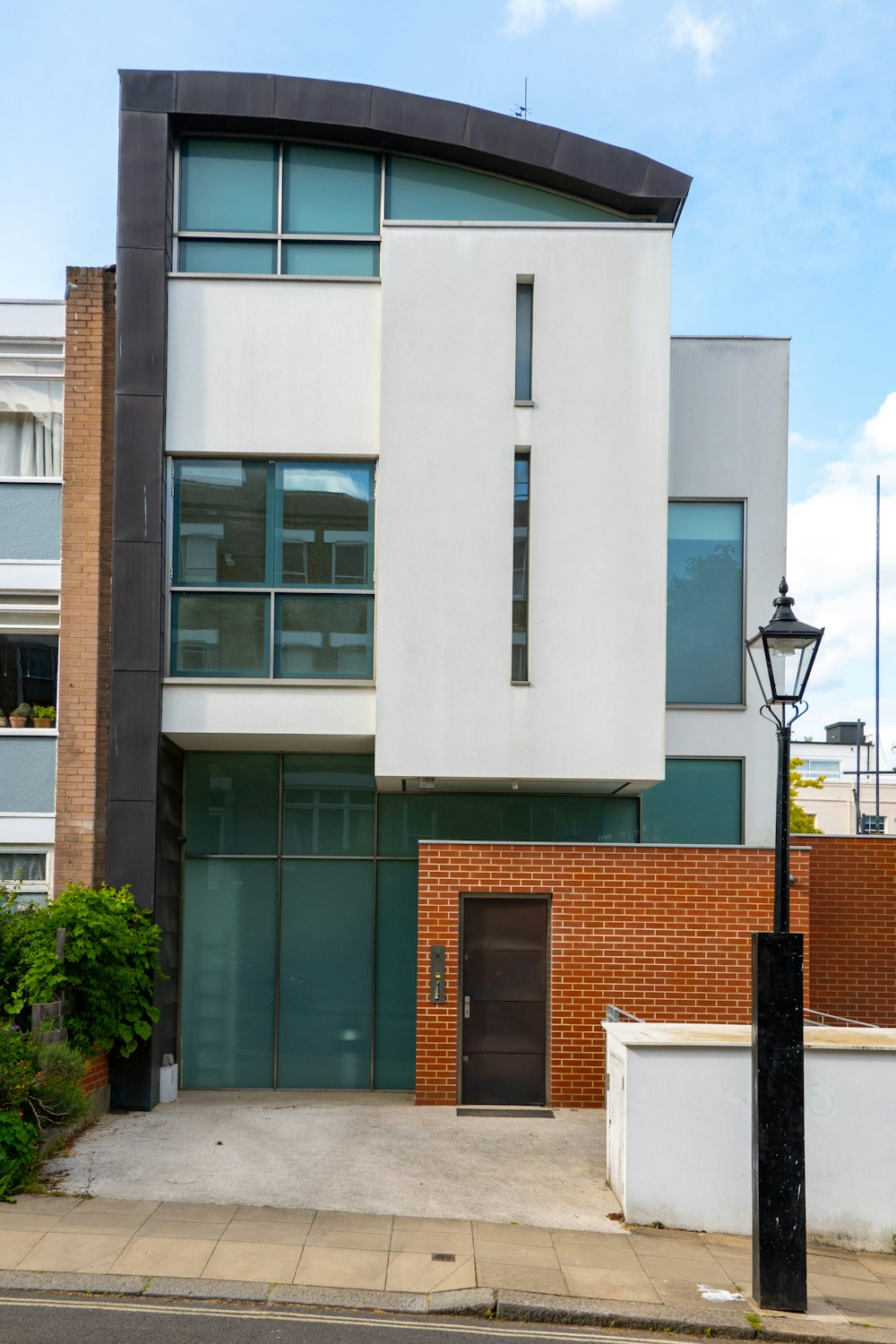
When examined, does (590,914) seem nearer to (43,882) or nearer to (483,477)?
(483,477)

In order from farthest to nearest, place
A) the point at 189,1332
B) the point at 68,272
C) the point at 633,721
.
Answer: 1. the point at 68,272
2. the point at 633,721
3. the point at 189,1332

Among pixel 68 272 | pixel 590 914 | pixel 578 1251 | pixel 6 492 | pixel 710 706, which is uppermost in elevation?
pixel 68 272

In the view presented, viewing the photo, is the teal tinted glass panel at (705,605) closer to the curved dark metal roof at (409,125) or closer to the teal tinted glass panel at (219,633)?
the curved dark metal roof at (409,125)

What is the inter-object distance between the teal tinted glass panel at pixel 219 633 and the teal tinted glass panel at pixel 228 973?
2.69 metres

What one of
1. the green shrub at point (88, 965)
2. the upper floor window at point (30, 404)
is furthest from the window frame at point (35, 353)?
the green shrub at point (88, 965)

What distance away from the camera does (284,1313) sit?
7.62 meters

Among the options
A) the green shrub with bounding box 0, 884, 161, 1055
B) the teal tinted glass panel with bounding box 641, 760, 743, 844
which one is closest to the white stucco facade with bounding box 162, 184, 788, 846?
the teal tinted glass panel with bounding box 641, 760, 743, 844

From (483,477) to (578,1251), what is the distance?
26.8 feet

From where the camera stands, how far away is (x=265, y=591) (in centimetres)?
1430

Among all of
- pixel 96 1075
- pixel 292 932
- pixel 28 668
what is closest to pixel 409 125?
pixel 28 668

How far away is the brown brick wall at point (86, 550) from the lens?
14.3 metres

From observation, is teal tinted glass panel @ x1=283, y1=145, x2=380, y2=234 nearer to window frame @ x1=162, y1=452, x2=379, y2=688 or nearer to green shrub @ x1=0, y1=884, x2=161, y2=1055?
window frame @ x1=162, y1=452, x2=379, y2=688

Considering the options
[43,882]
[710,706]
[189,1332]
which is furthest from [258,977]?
[189,1332]

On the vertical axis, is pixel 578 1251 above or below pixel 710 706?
below
